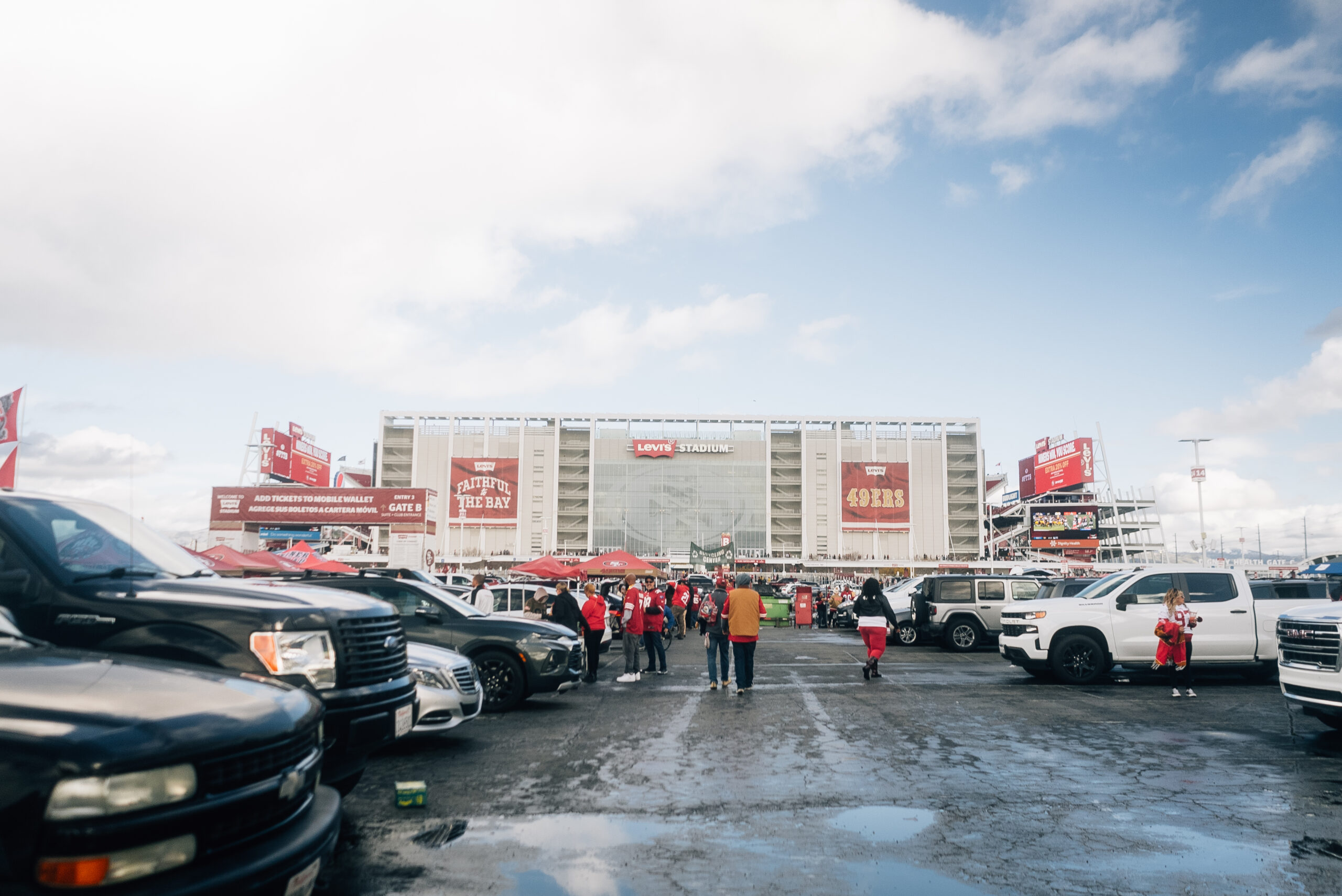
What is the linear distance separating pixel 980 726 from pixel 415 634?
21.2 ft

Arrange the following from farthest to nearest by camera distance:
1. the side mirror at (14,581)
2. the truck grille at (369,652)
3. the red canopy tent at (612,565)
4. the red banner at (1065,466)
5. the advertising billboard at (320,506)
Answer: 1. the red banner at (1065,466)
2. the advertising billboard at (320,506)
3. the red canopy tent at (612,565)
4. the truck grille at (369,652)
5. the side mirror at (14,581)

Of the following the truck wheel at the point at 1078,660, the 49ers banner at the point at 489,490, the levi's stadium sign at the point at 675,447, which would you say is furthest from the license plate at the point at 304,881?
the levi's stadium sign at the point at 675,447

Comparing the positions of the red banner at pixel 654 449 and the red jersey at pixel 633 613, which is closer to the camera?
the red jersey at pixel 633 613

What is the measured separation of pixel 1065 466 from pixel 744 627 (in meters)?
97.4

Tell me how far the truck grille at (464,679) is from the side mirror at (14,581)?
408cm

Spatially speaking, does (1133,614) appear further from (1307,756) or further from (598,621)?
(598,621)

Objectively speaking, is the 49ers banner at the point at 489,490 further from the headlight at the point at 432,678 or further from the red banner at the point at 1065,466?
the headlight at the point at 432,678

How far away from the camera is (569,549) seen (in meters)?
119

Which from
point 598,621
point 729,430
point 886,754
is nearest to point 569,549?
point 729,430

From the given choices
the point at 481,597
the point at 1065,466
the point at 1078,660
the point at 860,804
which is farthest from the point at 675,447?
the point at 860,804

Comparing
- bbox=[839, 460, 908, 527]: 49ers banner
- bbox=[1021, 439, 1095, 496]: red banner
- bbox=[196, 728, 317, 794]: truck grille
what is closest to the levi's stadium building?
bbox=[839, 460, 908, 527]: 49ers banner

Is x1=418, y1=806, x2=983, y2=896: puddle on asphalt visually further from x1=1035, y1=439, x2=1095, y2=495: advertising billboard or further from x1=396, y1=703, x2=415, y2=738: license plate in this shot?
x1=1035, y1=439, x2=1095, y2=495: advertising billboard

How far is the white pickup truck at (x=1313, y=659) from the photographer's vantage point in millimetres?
8500

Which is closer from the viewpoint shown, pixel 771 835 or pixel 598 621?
pixel 771 835
